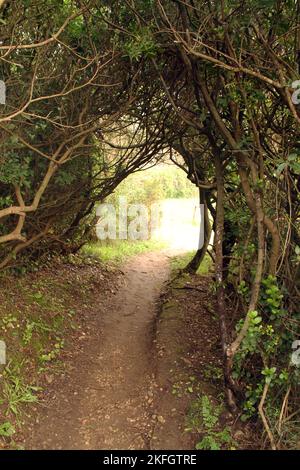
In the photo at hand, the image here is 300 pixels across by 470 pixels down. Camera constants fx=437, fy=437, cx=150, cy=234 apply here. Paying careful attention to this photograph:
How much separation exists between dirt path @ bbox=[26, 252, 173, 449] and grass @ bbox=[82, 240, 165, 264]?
3200 millimetres

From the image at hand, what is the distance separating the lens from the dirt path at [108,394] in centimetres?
462

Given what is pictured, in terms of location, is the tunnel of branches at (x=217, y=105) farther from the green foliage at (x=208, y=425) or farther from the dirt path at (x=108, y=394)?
the dirt path at (x=108, y=394)

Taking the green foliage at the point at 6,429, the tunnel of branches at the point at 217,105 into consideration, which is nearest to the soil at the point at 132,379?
the green foliage at the point at 6,429

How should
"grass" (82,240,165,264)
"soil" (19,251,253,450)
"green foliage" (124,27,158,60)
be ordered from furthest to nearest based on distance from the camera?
1. "grass" (82,240,165,264)
2. "green foliage" (124,27,158,60)
3. "soil" (19,251,253,450)

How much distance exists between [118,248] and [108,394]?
740 cm

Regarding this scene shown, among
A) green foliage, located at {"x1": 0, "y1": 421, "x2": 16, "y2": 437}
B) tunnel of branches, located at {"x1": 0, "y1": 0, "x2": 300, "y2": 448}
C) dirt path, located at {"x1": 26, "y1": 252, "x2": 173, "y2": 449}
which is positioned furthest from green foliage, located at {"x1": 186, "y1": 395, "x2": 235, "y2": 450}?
green foliage, located at {"x1": 0, "y1": 421, "x2": 16, "y2": 437}

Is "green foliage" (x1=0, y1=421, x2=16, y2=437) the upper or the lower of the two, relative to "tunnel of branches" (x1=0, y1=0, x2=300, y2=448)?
lower

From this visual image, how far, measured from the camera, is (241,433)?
14.3 feet

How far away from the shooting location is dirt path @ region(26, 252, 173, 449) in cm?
462

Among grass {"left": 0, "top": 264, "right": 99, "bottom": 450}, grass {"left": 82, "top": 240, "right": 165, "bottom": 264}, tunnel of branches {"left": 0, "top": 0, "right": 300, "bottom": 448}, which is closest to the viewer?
tunnel of branches {"left": 0, "top": 0, "right": 300, "bottom": 448}

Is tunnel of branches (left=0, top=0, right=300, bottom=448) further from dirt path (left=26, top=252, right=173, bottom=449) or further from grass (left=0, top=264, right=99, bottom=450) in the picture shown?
dirt path (left=26, top=252, right=173, bottom=449)

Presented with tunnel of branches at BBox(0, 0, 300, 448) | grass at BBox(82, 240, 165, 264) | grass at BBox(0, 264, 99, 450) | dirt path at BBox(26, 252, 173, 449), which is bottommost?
dirt path at BBox(26, 252, 173, 449)

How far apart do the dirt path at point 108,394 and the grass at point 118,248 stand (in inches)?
126

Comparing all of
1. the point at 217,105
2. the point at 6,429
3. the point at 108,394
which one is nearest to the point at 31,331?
the point at 108,394
